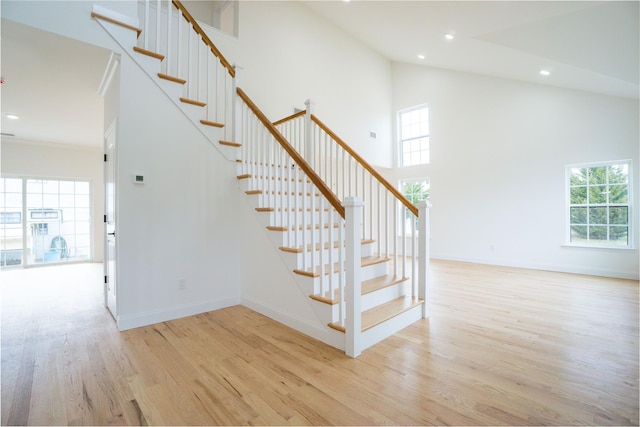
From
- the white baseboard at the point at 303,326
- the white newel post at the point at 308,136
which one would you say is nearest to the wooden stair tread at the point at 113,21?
the white newel post at the point at 308,136

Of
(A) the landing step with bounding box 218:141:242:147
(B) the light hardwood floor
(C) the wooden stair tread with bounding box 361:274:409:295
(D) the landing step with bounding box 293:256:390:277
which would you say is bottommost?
(B) the light hardwood floor

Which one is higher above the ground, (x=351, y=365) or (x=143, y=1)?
(x=143, y=1)

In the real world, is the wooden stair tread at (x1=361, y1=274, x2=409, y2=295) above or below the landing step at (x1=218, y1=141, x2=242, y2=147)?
below

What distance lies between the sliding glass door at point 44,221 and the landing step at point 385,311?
6975mm

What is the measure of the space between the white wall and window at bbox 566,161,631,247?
31.7 ft

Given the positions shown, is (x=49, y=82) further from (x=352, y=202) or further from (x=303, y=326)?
(x=303, y=326)

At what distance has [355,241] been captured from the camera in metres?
2.10

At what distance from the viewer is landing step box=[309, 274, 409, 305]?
2.35 m

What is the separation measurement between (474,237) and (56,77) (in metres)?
7.15

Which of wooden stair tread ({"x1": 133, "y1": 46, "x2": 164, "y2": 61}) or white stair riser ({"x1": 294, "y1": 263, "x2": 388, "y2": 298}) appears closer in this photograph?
white stair riser ({"x1": 294, "y1": 263, "x2": 388, "y2": 298})

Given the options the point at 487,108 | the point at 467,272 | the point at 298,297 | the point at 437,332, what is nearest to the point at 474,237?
the point at 467,272

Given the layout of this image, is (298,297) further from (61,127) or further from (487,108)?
(487,108)

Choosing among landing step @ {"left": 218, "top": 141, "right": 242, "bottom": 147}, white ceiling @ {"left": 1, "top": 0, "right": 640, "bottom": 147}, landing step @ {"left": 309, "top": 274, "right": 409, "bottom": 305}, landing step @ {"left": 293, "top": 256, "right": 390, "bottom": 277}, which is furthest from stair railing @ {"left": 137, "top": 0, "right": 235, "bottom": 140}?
landing step @ {"left": 309, "top": 274, "right": 409, "bottom": 305}

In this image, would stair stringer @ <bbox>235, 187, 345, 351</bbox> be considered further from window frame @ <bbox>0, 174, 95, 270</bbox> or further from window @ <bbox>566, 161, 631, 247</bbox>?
window frame @ <bbox>0, 174, 95, 270</bbox>
